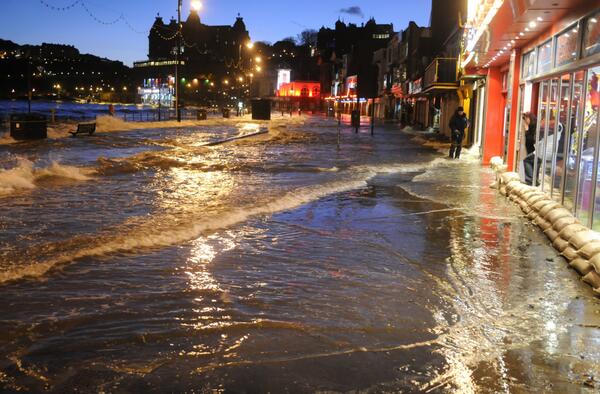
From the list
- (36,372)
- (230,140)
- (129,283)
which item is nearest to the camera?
(36,372)

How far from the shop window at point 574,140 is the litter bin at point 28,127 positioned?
922 inches

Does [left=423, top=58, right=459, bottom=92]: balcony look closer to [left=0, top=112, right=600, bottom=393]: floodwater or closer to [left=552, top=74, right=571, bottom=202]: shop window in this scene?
[left=0, top=112, right=600, bottom=393]: floodwater

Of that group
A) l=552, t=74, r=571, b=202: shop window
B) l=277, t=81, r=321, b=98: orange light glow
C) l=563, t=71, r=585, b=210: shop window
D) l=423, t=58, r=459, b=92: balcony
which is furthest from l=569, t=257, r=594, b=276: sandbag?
l=277, t=81, r=321, b=98: orange light glow

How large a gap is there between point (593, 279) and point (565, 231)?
1.61 m

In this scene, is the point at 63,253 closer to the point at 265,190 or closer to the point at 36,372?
the point at 36,372

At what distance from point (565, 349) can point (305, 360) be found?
2.03 metres

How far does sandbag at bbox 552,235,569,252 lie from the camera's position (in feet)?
25.3

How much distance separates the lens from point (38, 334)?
16.2 ft

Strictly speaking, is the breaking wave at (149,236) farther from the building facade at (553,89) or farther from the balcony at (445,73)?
the balcony at (445,73)

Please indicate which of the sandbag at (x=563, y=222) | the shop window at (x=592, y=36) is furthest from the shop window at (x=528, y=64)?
the sandbag at (x=563, y=222)

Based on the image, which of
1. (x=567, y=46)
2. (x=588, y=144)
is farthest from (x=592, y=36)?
(x=567, y=46)

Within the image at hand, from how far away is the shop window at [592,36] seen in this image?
8.09 metres

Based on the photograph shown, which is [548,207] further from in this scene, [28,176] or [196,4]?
[196,4]

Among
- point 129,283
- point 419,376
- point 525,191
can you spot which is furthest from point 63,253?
point 525,191
